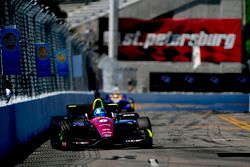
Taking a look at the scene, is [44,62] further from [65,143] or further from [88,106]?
[65,143]

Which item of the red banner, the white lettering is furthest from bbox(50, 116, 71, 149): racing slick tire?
the white lettering

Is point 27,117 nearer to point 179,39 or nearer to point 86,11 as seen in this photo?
point 179,39

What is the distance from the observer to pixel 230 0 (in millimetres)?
68250

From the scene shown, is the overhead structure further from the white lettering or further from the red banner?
the white lettering

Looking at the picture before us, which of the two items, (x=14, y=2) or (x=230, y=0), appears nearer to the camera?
(x=14, y=2)

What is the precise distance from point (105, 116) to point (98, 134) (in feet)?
3.74

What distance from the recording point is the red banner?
218 feet

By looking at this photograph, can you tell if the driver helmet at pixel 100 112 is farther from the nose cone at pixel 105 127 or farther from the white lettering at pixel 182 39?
the white lettering at pixel 182 39

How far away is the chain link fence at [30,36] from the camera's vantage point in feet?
57.5

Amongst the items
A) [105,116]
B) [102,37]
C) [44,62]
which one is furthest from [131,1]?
[105,116]

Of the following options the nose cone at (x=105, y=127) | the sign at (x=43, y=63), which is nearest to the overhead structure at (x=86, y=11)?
the sign at (x=43, y=63)

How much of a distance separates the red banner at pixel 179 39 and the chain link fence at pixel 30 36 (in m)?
37.0

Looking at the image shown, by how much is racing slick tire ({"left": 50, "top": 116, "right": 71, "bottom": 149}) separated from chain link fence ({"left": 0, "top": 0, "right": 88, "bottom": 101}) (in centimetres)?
127

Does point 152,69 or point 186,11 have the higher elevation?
point 186,11
